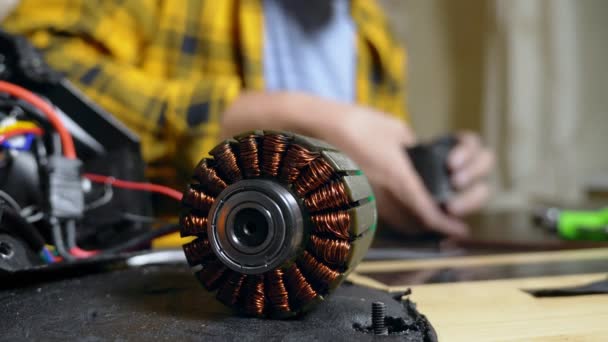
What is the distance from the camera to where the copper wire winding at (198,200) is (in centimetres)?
35

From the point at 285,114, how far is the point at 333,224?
1.60 feet

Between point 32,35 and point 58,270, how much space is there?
0.59 meters

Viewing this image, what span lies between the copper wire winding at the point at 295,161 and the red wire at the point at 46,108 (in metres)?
0.28

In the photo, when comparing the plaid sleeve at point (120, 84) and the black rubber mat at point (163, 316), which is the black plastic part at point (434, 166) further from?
the black rubber mat at point (163, 316)

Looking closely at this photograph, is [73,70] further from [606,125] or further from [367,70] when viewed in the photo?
[606,125]

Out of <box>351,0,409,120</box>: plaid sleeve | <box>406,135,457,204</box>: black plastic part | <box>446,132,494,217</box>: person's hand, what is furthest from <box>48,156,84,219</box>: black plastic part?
<box>351,0,409,120</box>: plaid sleeve

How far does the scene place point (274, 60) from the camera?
3.84 ft

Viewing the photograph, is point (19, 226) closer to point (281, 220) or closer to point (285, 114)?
point (281, 220)

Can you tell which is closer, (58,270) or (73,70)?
(58,270)

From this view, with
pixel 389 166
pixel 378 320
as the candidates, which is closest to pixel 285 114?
pixel 389 166

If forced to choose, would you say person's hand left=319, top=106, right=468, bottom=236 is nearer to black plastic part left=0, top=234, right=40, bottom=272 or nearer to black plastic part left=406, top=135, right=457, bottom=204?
black plastic part left=406, top=135, right=457, bottom=204

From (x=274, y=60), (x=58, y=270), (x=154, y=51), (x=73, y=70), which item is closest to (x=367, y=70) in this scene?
(x=274, y=60)

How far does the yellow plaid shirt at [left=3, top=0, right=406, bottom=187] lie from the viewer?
80cm

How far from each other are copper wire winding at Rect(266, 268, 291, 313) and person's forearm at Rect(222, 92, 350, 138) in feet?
1.54
